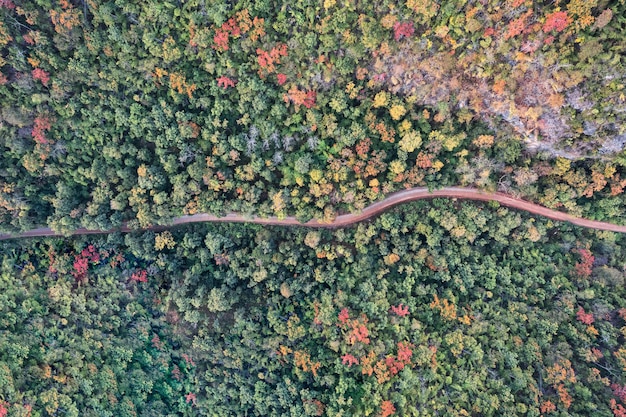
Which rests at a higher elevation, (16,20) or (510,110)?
(16,20)

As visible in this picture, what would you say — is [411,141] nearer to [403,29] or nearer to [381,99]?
[381,99]

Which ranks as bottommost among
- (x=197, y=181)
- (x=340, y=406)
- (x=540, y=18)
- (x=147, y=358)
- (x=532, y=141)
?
(x=340, y=406)

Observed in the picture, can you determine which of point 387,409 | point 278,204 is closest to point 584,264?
point 387,409

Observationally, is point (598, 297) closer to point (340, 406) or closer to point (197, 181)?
point (340, 406)

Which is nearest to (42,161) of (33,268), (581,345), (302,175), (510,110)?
(33,268)

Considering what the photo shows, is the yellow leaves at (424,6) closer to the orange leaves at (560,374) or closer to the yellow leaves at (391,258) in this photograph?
the yellow leaves at (391,258)

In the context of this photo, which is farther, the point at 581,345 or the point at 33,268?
the point at 33,268

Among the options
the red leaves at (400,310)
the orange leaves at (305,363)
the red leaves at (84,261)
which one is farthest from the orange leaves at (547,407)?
the red leaves at (84,261)
